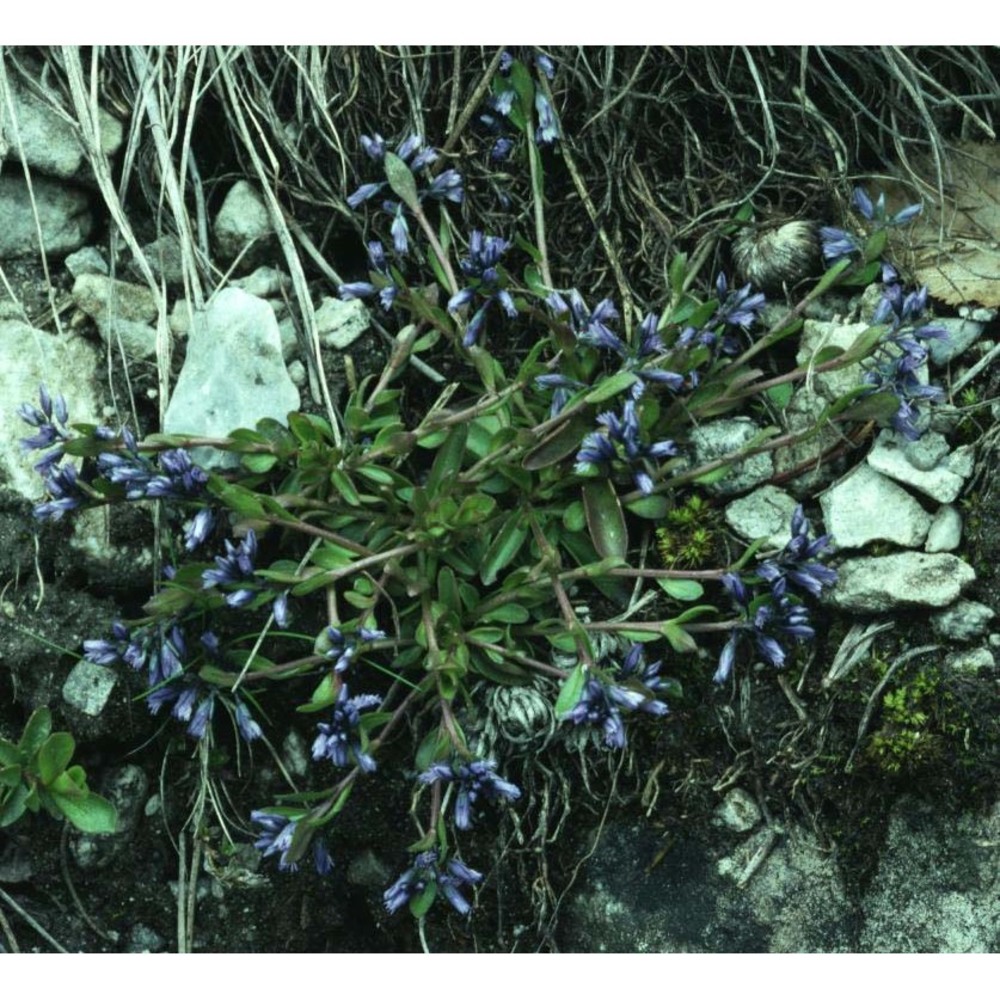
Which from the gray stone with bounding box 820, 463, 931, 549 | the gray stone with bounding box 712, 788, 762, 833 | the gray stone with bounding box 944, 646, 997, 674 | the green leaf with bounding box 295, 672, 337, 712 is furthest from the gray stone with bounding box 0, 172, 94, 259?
the gray stone with bounding box 944, 646, 997, 674

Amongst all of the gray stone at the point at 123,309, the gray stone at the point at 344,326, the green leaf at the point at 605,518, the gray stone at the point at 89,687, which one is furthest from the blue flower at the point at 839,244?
the gray stone at the point at 89,687

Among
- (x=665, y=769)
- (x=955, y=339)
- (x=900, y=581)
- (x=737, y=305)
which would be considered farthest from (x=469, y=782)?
(x=955, y=339)

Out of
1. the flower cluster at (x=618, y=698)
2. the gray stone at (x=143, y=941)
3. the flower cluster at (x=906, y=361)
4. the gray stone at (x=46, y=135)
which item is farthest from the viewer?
the gray stone at (x=46, y=135)

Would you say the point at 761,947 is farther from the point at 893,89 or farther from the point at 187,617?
the point at 893,89

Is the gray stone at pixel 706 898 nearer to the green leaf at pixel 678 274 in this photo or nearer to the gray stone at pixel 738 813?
the gray stone at pixel 738 813

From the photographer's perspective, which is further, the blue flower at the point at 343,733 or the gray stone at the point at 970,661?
the gray stone at the point at 970,661

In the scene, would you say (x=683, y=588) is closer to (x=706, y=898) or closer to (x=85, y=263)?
(x=706, y=898)
